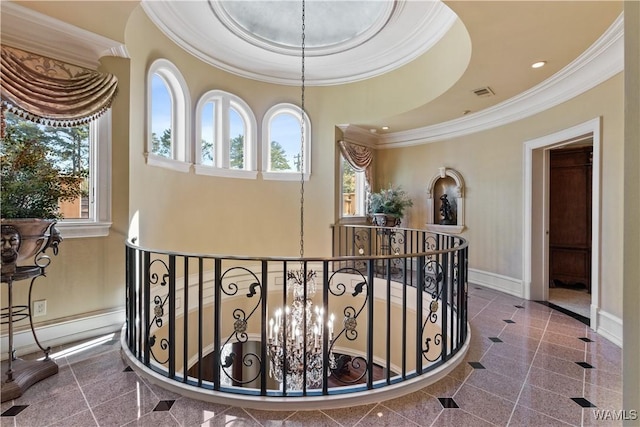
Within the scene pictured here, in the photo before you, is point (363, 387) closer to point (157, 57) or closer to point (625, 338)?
point (625, 338)

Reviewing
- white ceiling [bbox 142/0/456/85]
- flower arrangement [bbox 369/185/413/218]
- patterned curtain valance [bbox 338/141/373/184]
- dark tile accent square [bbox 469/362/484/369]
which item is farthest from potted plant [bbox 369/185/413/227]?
dark tile accent square [bbox 469/362/484/369]

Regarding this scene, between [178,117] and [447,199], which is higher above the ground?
[178,117]

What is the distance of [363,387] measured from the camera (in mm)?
2193

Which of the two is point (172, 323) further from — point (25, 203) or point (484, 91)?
point (484, 91)

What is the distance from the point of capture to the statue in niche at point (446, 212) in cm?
593

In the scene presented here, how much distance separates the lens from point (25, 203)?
7.57ft

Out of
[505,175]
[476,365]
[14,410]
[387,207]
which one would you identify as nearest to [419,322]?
[476,365]

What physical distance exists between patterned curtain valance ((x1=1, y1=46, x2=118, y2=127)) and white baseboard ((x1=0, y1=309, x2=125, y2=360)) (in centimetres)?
189

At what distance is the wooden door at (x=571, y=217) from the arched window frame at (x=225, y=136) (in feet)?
17.1

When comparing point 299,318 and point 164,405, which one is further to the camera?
point 299,318

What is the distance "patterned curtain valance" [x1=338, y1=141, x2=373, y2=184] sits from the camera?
6.05 meters

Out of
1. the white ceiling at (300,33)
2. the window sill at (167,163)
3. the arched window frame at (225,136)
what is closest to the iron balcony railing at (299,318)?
the window sill at (167,163)

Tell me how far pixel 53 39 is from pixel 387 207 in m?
5.25

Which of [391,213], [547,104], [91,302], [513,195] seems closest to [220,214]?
[91,302]
